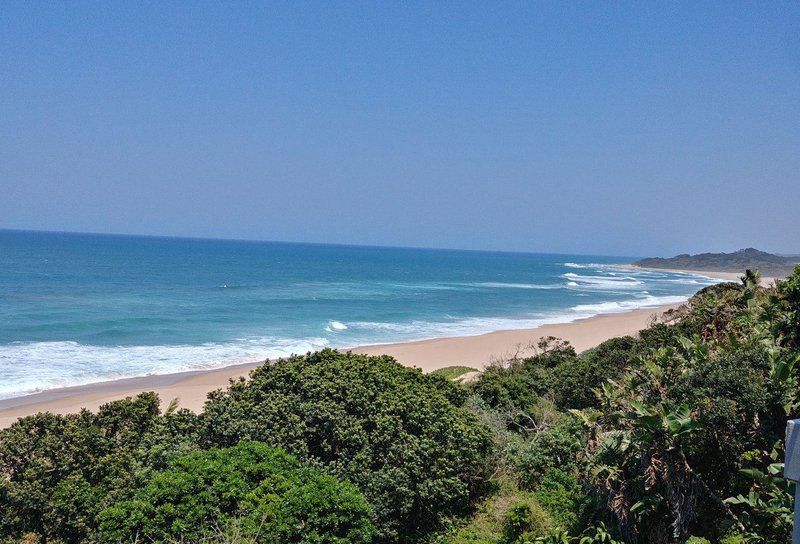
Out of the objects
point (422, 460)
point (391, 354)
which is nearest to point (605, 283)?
point (391, 354)

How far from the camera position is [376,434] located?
315 inches

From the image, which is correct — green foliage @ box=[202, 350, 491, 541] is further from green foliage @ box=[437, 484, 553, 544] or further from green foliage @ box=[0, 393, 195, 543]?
green foliage @ box=[0, 393, 195, 543]

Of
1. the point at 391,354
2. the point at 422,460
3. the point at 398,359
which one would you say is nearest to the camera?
the point at 422,460

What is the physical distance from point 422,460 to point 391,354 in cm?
1942

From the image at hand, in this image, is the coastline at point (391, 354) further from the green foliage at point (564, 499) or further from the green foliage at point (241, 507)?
the green foliage at point (564, 499)

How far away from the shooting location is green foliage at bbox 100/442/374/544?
20.3ft

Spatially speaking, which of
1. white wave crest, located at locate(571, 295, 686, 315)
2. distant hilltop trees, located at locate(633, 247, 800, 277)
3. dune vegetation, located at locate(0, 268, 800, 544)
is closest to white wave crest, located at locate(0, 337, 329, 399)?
dune vegetation, located at locate(0, 268, 800, 544)

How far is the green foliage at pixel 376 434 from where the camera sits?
7.53 metres

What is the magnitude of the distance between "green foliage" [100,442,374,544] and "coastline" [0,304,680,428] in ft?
23.6

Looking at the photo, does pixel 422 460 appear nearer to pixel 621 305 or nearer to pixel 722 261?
pixel 621 305

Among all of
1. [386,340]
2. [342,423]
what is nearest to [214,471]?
[342,423]

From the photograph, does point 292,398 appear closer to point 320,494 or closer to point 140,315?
point 320,494

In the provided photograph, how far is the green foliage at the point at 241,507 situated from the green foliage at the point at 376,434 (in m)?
0.73

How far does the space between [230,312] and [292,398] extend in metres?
33.2
